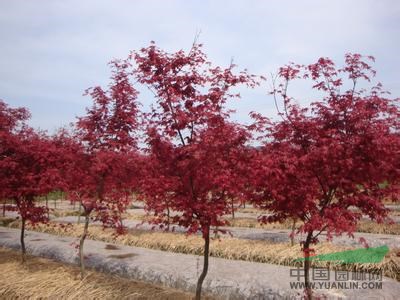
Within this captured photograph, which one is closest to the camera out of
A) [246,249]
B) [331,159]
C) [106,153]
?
[331,159]

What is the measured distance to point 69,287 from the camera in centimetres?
795

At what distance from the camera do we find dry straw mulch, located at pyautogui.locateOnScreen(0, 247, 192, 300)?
7.72m

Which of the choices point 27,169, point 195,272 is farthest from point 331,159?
point 27,169

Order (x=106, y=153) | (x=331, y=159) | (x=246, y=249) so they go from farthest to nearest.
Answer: (x=246, y=249) → (x=106, y=153) → (x=331, y=159)

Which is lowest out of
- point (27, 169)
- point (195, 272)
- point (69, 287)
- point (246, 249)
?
point (69, 287)

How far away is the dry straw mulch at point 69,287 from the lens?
304 inches

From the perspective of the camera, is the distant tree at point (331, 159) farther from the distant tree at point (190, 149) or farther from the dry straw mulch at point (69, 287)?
the dry straw mulch at point (69, 287)

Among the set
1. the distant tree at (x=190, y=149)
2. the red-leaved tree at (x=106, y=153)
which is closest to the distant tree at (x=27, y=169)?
the red-leaved tree at (x=106, y=153)

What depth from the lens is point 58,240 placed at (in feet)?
44.9

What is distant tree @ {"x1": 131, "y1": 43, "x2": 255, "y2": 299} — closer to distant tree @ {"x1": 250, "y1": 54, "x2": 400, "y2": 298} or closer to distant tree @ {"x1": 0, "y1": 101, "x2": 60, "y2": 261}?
distant tree @ {"x1": 250, "y1": 54, "x2": 400, "y2": 298}

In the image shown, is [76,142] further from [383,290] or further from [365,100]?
[383,290]

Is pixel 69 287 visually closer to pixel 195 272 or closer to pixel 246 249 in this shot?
pixel 195 272

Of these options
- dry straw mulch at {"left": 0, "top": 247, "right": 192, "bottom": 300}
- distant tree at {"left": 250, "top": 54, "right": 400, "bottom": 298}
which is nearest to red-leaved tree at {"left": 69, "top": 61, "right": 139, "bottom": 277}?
dry straw mulch at {"left": 0, "top": 247, "right": 192, "bottom": 300}

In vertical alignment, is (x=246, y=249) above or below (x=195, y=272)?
above
